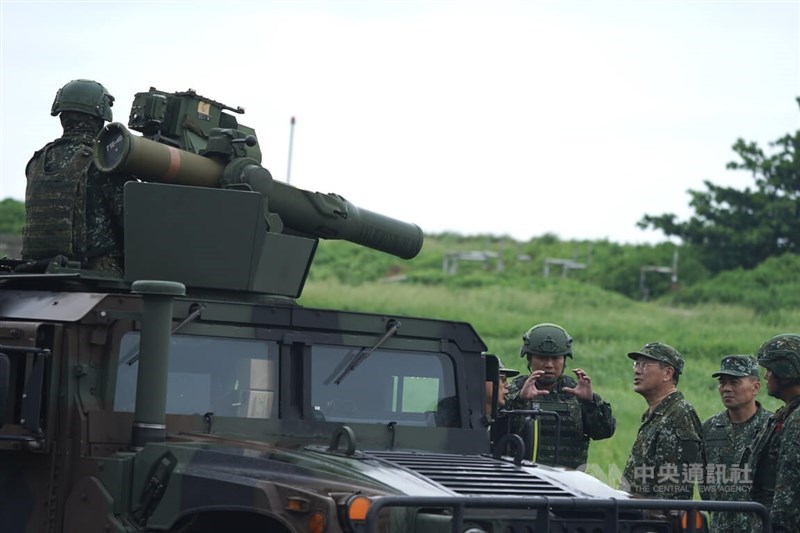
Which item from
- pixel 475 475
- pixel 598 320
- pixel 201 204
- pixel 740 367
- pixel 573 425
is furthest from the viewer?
pixel 598 320

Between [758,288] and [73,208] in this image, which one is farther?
[758,288]

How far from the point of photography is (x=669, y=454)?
7242 millimetres

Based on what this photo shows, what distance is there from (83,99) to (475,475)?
2.96 m

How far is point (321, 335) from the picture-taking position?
6227 millimetres

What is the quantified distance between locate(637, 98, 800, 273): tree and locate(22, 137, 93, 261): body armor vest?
112 feet

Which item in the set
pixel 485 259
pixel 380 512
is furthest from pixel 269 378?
pixel 485 259

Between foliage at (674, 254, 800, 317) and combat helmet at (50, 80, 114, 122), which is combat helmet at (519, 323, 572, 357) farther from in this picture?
foliage at (674, 254, 800, 317)

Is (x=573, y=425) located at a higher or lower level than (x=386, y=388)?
lower

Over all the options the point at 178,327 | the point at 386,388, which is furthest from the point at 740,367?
the point at 178,327

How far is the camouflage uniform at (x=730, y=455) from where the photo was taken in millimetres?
7676

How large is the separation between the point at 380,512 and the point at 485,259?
4233 centimetres

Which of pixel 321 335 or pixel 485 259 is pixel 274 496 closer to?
pixel 321 335

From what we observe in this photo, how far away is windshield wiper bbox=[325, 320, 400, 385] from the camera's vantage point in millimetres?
6219

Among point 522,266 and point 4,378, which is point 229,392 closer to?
point 4,378
